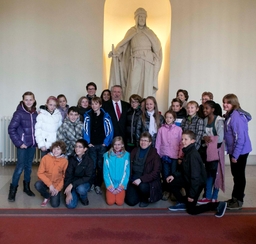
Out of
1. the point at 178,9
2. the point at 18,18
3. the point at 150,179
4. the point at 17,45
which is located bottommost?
the point at 150,179

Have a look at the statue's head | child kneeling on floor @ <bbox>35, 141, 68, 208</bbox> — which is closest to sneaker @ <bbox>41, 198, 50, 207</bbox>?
child kneeling on floor @ <bbox>35, 141, 68, 208</bbox>

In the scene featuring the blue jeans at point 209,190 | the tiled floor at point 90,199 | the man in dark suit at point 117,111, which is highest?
the man in dark suit at point 117,111

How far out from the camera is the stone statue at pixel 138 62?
Result: 4.78 meters

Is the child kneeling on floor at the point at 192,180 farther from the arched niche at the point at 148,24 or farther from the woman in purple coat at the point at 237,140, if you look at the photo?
the arched niche at the point at 148,24

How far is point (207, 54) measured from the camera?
494 centimetres

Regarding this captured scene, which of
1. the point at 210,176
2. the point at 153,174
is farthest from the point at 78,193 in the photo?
the point at 210,176

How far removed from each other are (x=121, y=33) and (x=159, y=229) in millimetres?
4066

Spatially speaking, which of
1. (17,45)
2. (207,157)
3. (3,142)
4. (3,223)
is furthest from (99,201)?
(17,45)

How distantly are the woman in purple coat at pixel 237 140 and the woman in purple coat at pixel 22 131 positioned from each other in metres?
2.14

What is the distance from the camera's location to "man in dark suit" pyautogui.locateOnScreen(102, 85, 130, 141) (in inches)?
139

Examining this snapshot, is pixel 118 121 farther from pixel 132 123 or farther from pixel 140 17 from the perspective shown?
pixel 140 17

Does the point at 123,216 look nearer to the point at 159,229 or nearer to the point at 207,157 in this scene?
the point at 159,229

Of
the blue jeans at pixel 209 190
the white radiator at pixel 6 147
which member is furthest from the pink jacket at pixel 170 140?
the white radiator at pixel 6 147

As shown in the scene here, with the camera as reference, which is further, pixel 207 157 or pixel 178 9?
pixel 178 9
